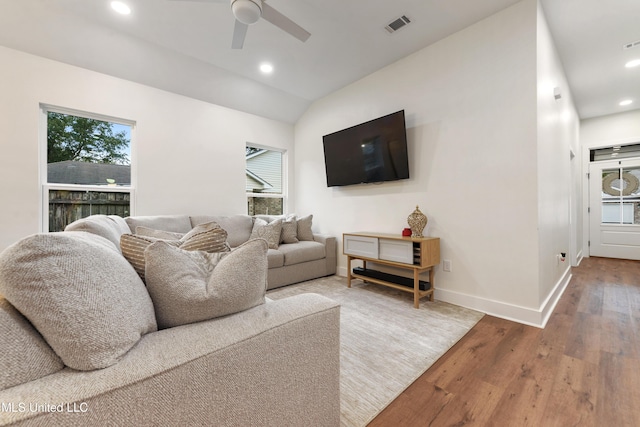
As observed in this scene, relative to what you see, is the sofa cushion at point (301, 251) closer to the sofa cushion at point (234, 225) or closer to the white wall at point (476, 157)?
the sofa cushion at point (234, 225)

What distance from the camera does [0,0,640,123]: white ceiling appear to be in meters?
2.28

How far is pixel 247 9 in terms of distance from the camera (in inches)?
71.6

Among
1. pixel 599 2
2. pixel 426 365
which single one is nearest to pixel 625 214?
pixel 599 2

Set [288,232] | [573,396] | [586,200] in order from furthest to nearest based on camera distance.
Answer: [586,200] → [288,232] → [573,396]

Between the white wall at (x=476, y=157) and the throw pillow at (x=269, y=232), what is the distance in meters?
1.35


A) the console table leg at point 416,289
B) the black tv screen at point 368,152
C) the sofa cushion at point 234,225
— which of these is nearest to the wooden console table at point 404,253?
the console table leg at point 416,289

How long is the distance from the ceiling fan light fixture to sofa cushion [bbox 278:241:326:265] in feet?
7.79

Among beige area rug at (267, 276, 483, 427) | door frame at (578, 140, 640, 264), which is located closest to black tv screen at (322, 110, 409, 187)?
beige area rug at (267, 276, 483, 427)

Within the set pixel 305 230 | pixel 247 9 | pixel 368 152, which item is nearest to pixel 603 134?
pixel 368 152

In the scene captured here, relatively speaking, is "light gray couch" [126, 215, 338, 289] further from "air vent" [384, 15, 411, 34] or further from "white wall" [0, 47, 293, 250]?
"air vent" [384, 15, 411, 34]

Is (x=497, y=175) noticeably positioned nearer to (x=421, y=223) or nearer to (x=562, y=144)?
(x=421, y=223)

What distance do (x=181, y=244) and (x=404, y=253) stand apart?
214cm

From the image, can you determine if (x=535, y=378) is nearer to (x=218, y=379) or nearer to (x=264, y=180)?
(x=218, y=379)

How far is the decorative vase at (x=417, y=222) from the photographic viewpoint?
2752mm
